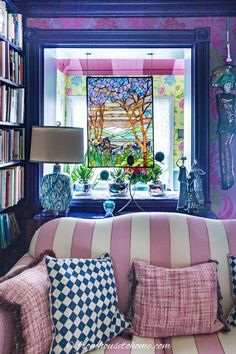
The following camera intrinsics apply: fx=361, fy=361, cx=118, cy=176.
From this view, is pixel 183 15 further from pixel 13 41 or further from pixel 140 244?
pixel 140 244

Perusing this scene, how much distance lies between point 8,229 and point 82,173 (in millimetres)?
888

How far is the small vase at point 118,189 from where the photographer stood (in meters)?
3.15

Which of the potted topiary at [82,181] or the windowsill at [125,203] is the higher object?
the potted topiary at [82,181]

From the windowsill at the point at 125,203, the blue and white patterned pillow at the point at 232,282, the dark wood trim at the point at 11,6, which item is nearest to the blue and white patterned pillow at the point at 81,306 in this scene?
the blue and white patterned pillow at the point at 232,282

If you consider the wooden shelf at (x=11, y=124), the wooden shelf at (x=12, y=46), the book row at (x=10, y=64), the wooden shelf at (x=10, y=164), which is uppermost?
the wooden shelf at (x=12, y=46)

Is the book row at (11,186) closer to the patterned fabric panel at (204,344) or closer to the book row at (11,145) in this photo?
the book row at (11,145)

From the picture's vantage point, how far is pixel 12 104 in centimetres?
271

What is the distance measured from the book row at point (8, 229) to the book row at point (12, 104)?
733 mm

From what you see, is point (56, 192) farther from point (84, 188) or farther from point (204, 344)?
point (204, 344)

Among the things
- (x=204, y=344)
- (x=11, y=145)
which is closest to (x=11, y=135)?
(x=11, y=145)

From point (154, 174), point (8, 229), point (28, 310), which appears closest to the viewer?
point (28, 310)

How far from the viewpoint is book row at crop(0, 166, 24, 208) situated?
2.57m

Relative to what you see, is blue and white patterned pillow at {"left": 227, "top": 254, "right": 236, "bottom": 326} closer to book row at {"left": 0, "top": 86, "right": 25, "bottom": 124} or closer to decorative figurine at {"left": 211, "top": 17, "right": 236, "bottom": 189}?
decorative figurine at {"left": 211, "top": 17, "right": 236, "bottom": 189}

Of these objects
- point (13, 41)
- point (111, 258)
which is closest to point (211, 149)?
point (111, 258)
